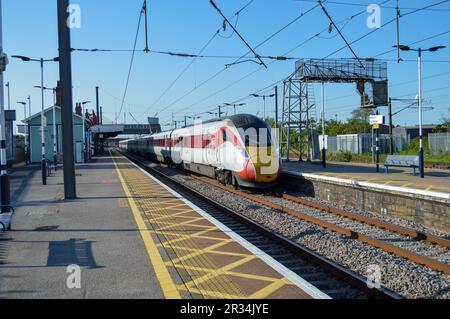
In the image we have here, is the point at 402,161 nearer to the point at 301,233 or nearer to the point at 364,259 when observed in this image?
the point at 301,233

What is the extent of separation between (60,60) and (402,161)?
1454cm

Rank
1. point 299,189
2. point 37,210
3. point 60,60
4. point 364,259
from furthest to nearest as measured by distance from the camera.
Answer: point 299,189
point 60,60
point 37,210
point 364,259

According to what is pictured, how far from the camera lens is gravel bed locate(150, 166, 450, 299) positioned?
21.8ft

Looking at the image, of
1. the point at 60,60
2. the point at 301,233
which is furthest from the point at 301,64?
the point at 301,233

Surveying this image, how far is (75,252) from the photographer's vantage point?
306 inches

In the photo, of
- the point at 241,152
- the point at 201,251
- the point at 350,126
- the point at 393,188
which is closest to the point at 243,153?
the point at 241,152

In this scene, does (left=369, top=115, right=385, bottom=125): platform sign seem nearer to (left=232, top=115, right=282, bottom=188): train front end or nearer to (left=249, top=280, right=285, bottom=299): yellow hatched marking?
(left=232, top=115, right=282, bottom=188): train front end

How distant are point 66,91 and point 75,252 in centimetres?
793

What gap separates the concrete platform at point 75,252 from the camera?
229 inches

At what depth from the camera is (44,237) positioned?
901cm

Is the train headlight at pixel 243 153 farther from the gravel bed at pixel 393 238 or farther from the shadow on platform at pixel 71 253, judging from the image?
the shadow on platform at pixel 71 253

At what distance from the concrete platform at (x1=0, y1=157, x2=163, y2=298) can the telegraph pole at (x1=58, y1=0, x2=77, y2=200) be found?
39.8 inches

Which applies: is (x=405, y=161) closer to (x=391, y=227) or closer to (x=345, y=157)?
(x=391, y=227)
